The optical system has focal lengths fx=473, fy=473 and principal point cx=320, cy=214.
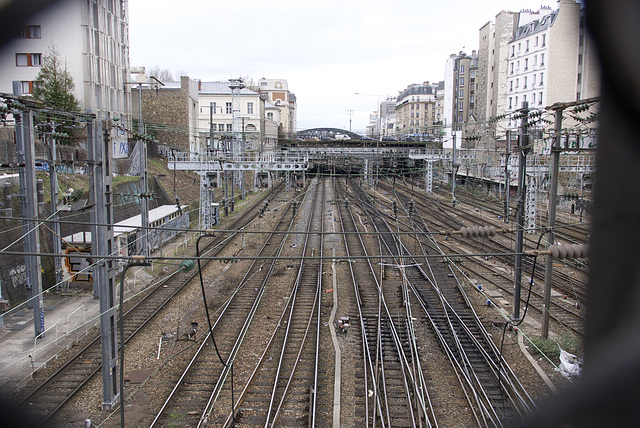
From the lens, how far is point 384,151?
35.8m

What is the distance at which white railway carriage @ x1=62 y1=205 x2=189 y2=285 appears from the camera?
1342 centimetres

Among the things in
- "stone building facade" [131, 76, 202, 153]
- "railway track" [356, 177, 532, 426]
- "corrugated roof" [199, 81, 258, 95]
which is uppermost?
"corrugated roof" [199, 81, 258, 95]

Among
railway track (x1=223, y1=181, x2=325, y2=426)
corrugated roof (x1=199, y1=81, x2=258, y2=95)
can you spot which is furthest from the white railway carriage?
corrugated roof (x1=199, y1=81, x2=258, y2=95)

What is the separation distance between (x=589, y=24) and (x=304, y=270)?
1507 centimetres

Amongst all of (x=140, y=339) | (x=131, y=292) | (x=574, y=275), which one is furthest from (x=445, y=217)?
(x=140, y=339)

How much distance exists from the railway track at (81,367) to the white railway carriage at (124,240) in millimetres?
1521

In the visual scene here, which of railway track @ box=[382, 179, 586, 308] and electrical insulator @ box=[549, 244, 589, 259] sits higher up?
electrical insulator @ box=[549, 244, 589, 259]

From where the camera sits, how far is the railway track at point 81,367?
746 centimetres

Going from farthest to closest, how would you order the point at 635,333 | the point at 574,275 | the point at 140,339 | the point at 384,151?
the point at 384,151, the point at 574,275, the point at 140,339, the point at 635,333

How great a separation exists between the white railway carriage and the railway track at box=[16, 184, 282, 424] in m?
1.52

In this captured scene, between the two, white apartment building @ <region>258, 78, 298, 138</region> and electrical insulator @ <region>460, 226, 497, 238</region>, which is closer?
electrical insulator @ <region>460, 226, 497, 238</region>

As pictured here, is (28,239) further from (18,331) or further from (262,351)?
(262,351)

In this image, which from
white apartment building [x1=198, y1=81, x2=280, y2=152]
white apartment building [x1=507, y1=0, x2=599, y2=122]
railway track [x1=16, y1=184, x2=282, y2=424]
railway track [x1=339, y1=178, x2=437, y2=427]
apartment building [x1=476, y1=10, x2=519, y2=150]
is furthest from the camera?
white apartment building [x1=198, y1=81, x2=280, y2=152]

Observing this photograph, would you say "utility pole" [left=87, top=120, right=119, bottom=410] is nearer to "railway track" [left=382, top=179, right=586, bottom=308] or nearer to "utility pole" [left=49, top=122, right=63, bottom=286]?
"utility pole" [left=49, top=122, right=63, bottom=286]
